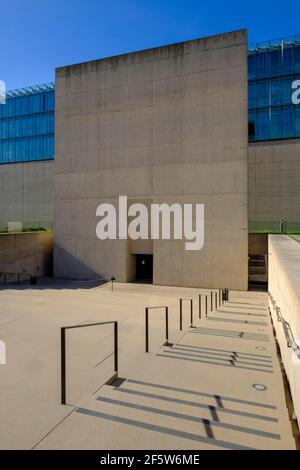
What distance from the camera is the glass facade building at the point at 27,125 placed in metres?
42.3

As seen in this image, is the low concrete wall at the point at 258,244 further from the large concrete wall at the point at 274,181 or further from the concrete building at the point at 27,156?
the concrete building at the point at 27,156

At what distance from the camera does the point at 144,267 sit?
27188 mm

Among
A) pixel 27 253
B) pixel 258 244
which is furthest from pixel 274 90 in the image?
pixel 27 253

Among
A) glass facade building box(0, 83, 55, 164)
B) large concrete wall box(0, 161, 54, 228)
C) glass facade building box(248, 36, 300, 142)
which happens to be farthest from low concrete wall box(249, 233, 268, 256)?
glass facade building box(0, 83, 55, 164)

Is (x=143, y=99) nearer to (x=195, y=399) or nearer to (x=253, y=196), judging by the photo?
(x=253, y=196)

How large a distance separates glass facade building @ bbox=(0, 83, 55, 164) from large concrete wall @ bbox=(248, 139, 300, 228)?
2751 cm

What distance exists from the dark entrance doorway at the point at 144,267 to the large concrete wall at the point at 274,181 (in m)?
12.2

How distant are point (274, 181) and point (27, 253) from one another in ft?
83.0

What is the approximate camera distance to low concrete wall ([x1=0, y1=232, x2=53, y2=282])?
877 inches

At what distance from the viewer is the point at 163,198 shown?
23.3 m

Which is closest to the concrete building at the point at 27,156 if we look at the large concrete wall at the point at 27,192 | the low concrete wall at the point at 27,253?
the large concrete wall at the point at 27,192

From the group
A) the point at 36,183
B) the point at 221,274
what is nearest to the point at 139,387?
the point at 221,274

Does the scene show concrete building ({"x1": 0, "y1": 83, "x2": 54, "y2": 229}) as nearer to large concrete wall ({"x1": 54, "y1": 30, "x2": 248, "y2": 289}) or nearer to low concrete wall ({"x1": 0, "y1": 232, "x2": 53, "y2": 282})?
low concrete wall ({"x1": 0, "y1": 232, "x2": 53, "y2": 282})

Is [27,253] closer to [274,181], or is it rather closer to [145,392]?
[145,392]
